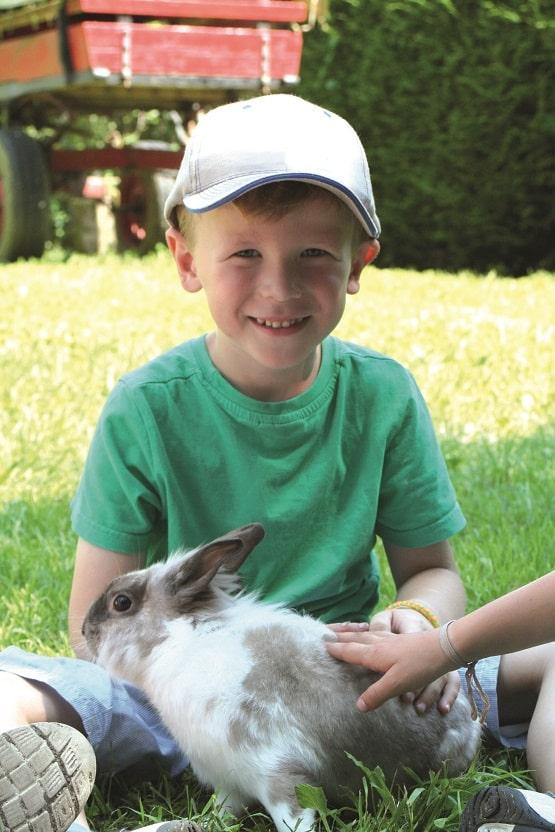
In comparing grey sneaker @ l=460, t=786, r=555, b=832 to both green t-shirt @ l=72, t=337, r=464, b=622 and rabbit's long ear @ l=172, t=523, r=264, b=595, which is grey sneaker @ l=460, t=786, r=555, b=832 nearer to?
rabbit's long ear @ l=172, t=523, r=264, b=595

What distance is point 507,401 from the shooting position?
4.96 metres

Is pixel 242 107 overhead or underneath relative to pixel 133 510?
overhead

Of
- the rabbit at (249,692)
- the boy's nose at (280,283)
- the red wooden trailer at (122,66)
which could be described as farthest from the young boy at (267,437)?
the red wooden trailer at (122,66)

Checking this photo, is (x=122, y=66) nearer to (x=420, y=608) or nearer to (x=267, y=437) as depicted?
(x=267, y=437)

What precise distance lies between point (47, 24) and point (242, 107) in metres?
7.29

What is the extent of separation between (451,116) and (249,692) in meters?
8.73

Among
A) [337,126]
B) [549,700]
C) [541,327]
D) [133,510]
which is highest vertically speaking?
[337,126]

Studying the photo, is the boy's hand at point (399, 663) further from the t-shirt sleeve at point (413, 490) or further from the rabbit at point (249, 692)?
the t-shirt sleeve at point (413, 490)

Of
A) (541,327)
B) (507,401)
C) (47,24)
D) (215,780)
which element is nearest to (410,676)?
(215,780)

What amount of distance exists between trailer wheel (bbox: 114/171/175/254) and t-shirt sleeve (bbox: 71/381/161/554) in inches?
267

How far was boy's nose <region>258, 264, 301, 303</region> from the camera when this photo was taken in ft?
7.23

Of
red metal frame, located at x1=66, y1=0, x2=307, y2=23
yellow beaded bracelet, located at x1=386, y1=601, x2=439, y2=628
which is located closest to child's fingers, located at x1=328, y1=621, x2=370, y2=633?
yellow beaded bracelet, located at x1=386, y1=601, x2=439, y2=628

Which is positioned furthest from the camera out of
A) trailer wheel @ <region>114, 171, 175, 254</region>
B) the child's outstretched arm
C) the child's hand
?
trailer wheel @ <region>114, 171, 175, 254</region>

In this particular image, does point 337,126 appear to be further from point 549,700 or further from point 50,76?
point 50,76
